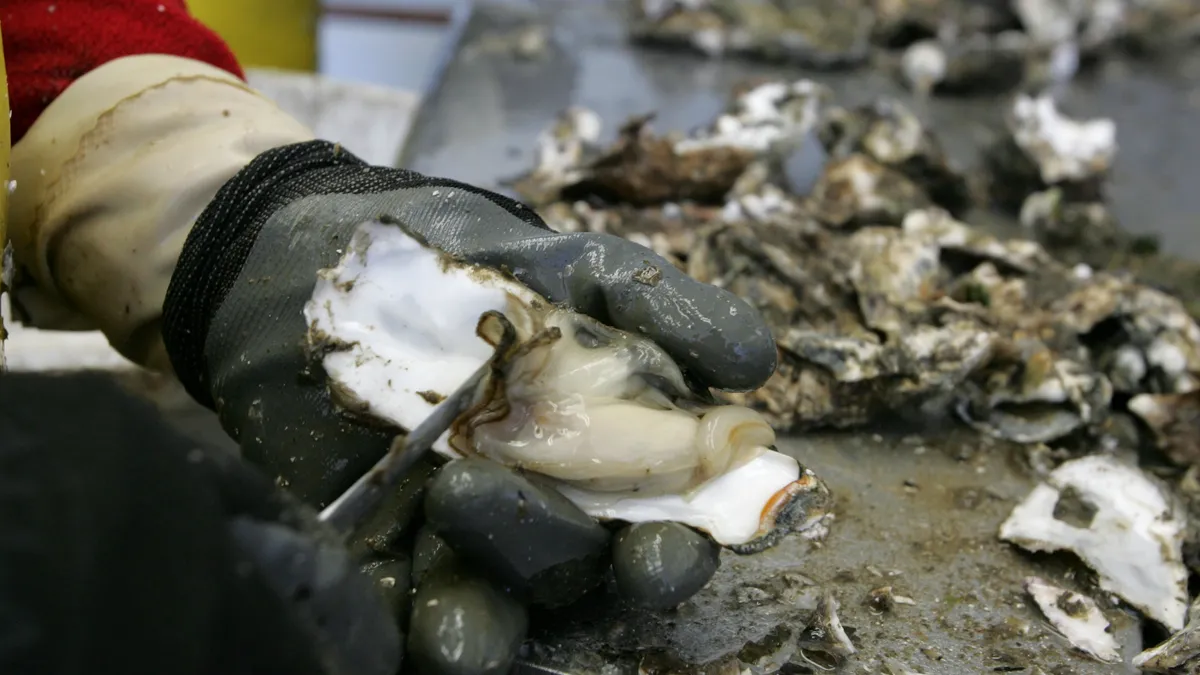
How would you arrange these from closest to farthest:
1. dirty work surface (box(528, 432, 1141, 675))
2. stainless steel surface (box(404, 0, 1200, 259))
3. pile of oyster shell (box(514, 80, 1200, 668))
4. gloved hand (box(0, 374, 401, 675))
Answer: gloved hand (box(0, 374, 401, 675)) → dirty work surface (box(528, 432, 1141, 675)) → pile of oyster shell (box(514, 80, 1200, 668)) → stainless steel surface (box(404, 0, 1200, 259))

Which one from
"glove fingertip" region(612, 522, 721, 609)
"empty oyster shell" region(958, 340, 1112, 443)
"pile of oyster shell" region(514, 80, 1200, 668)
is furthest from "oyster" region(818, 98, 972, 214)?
"glove fingertip" region(612, 522, 721, 609)

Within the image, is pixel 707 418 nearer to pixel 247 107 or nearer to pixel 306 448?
pixel 306 448

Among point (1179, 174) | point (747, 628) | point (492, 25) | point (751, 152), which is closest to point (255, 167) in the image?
point (747, 628)

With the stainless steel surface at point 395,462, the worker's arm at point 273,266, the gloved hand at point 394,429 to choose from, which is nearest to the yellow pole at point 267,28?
the worker's arm at point 273,266

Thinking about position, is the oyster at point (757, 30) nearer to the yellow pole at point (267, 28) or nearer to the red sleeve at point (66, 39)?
the yellow pole at point (267, 28)

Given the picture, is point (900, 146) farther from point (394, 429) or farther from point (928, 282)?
point (394, 429)

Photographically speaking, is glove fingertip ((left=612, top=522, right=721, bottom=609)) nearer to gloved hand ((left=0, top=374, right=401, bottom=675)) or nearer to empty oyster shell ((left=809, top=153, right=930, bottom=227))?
gloved hand ((left=0, top=374, right=401, bottom=675))
